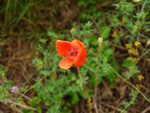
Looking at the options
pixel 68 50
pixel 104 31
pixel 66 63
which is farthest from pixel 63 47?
pixel 104 31

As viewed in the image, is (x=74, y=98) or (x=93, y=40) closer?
(x=74, y=98)

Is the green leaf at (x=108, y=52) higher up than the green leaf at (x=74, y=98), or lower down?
higher up

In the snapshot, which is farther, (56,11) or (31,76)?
(56,11)

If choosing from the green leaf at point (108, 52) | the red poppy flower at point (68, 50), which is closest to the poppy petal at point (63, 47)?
the red poppy flower at point (68, 50)

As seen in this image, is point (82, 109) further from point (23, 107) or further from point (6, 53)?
point (6, 53)

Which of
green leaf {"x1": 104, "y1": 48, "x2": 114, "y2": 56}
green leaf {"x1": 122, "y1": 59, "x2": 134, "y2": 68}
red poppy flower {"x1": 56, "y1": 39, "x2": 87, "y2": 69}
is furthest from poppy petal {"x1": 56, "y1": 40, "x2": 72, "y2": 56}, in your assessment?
green leaf {"x1": 122, "y1": 59, "x2": 134, "y2": 68}

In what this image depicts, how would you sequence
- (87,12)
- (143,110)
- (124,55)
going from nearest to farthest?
1. (143,110)
2. (124,55)
3. (87,12)

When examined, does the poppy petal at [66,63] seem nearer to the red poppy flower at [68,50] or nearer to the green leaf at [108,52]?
the red poppy flower at [68,50]

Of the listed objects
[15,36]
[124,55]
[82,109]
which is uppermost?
[15,36]

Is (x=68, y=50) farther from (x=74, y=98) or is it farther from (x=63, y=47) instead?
(x=74, y=98)

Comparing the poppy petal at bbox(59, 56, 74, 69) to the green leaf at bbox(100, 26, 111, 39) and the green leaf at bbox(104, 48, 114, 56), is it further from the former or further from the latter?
the green leaf at bbox(100, 26, 111, 39)

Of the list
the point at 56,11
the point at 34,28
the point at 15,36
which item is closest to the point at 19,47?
the point at 15,36
